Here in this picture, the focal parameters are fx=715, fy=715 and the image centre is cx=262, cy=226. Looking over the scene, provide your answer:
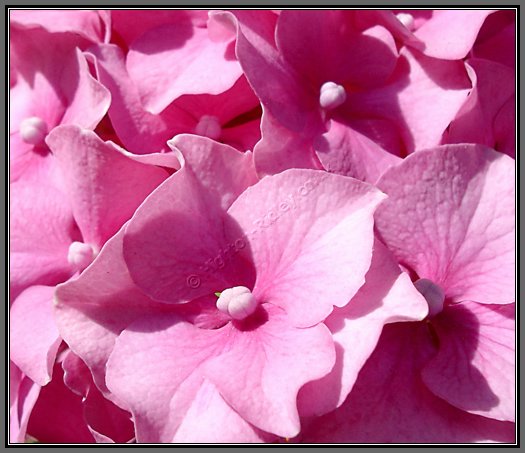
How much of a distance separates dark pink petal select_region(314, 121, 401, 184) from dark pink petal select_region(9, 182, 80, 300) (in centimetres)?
24

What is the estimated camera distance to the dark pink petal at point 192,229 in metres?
0.53

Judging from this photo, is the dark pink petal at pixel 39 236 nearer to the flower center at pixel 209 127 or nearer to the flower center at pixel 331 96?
the flower center at pixel 209 127

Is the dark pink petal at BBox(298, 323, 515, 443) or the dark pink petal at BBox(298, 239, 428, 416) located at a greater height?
the dark pink petal at BBox(298, 239, 428, 416)

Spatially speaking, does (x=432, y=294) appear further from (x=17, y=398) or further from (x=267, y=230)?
(x=17, y=398)

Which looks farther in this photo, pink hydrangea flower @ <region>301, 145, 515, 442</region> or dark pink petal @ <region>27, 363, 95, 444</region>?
dark pink petal @ <region>27, 363, 95, 444</region>

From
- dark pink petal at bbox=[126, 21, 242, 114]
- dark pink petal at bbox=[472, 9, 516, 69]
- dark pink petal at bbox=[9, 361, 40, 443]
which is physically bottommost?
dark pink petal at bbox=[9, 361, 40, 443]

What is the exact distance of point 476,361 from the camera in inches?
22.1

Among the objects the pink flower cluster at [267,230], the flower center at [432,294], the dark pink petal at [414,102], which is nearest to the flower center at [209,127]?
the pink flower cluster at [267,230]

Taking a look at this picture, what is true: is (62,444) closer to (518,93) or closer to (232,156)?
(232,156)

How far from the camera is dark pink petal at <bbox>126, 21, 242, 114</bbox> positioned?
1.98ft

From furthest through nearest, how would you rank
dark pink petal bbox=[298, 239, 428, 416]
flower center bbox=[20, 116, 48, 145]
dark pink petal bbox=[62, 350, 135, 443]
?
flower center bbox=[20, 116, 48, 145], dark pink petal bbox=[62, 350, 135, 443], dark pink petal bbox=[298, 239, 428, 416]

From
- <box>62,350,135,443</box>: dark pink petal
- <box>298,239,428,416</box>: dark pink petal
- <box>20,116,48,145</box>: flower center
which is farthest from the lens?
<box>20,116,48,145</box>: flower center

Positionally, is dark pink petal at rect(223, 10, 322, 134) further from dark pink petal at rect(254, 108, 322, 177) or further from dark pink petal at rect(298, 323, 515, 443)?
dark pink petal at rect(298, 323, 515, 443)

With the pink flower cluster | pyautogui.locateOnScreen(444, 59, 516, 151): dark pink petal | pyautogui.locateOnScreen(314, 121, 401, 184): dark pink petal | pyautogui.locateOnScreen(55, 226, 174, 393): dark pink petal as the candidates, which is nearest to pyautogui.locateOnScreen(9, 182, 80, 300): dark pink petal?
the pink flower cluster
